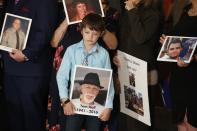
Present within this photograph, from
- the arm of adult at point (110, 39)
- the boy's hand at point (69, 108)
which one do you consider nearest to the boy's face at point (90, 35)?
the arm of adult at point (110, 39)

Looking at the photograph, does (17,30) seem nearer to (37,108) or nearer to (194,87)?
(37,108)

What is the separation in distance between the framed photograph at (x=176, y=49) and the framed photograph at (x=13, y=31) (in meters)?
0.76

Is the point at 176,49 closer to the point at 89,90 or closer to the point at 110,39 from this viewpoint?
the point at 110,39

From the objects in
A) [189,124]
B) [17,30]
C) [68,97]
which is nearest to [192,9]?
[189,124]

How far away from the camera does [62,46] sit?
204 cm

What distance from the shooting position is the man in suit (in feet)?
6.69

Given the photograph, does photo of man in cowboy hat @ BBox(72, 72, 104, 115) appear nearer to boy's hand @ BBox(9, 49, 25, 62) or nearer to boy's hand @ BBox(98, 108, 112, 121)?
boy's hand @ BBox(98, 108, 112, 121)

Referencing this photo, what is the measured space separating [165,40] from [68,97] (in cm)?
63

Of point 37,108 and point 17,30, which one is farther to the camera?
point 37,108

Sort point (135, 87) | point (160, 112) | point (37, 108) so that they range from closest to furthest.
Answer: point (135, 87)
point (37, 108)
point (160, 112)

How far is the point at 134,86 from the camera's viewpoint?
202 cm

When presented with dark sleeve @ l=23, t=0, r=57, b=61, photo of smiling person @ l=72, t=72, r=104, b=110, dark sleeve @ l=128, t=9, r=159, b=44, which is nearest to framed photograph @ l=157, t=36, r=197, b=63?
dark sleeve @ l=128, t=9, r=159, b=44

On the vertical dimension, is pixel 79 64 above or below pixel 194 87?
above

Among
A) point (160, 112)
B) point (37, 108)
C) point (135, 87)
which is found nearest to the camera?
point (135, 87)
